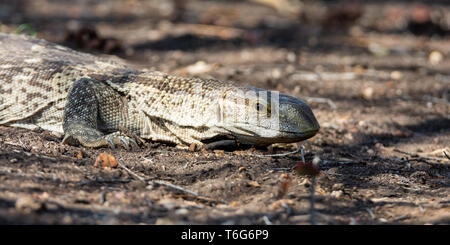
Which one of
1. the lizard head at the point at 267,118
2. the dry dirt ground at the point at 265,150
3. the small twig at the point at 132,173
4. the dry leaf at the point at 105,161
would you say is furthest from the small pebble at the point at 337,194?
the dry leaf at the point at 105,161

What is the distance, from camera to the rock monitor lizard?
434 centimetres

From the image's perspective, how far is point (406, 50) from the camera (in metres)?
9.33

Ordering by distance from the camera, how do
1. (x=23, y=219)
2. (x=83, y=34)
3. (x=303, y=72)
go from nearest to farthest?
(x=23, y=219), (x=303, y=72), (x=83, y=34)

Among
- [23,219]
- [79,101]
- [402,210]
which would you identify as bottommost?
[402,210]

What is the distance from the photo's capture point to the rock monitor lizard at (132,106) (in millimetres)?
4336

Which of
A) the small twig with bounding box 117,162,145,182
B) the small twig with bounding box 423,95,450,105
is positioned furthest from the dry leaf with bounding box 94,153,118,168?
the small twig with bounding box 423,95,450,105

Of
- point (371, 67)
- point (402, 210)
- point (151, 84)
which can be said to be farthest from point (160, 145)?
point (371, 67)

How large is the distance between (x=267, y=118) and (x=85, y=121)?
160cm

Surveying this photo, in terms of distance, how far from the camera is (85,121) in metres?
4.54

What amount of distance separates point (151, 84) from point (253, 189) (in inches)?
64.2

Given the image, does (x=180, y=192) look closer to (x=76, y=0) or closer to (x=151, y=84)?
(x=151, y=84)

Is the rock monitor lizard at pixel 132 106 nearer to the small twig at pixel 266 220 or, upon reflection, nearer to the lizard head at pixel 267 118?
the lizard head at pixel 267 118

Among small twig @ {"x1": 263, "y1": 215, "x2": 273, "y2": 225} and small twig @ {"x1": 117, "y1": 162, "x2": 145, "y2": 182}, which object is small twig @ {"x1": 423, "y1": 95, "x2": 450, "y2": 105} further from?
small twig @ {"x1": 117, "y1": 162, "x2": 145, "y2": 182}

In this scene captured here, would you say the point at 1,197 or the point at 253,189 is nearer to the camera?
the point at 1,197
